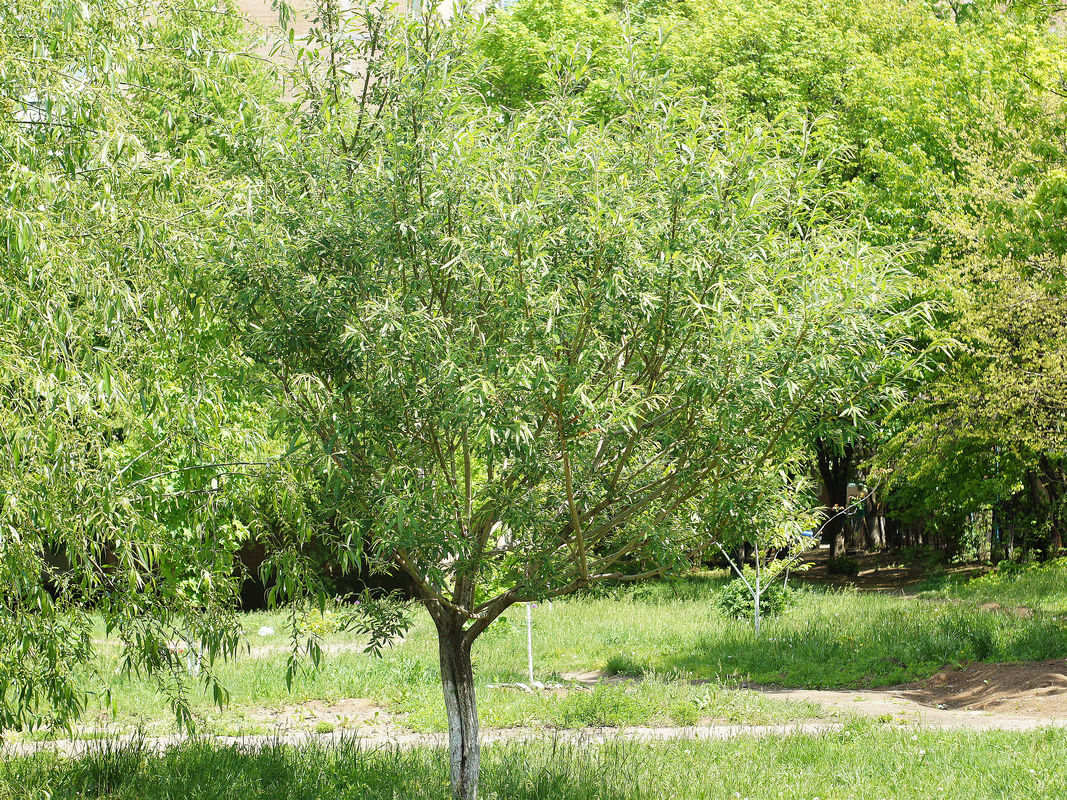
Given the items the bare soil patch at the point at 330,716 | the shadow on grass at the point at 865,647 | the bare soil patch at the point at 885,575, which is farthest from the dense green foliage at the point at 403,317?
the bare soil patch at the point at 885,575

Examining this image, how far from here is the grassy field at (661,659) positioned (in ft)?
35.8

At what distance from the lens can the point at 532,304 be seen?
4.59 metres

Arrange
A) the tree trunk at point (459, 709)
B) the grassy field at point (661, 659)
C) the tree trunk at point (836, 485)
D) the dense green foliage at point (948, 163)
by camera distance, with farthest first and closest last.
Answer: the tree trunk at point (836, 485)
the dense green foliage at point (948, 163)
the grassy field at point (661, 659)
the tree trunk at point (459, 709)

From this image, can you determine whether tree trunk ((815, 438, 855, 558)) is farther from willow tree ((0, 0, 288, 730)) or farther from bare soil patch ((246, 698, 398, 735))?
willow tree ((0, 0, 288, 730))

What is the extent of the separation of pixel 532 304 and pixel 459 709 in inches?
127

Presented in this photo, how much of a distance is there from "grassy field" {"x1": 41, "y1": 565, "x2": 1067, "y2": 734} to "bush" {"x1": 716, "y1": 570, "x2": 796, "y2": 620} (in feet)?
0.98

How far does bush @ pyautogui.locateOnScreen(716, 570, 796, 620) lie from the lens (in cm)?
1712

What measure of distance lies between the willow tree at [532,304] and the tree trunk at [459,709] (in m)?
0.84

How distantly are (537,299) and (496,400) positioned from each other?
1.81ft

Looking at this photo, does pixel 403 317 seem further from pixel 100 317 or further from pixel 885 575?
pixel 885 575

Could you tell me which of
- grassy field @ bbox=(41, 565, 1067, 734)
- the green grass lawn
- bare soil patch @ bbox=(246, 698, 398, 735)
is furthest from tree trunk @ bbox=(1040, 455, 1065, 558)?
bare soil patch @ bbox=(246, 698, 398, 735)

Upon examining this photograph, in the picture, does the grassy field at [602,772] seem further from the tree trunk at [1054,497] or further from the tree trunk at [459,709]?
the tree trunk at [1054,497]

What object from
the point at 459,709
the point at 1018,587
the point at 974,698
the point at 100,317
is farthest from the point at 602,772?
the point at 1018,587

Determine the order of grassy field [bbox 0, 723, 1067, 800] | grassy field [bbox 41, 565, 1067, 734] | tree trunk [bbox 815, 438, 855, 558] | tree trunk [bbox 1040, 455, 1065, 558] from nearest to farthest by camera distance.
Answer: grassy field [bbox 0, 723, 1067, 800] → grassy field [bbox 41, 565, 1067, 734] → tree trunk [bbox 1040, 455, 1065, 558] → tree trunk [bbox 815, 438, 855, 558]
